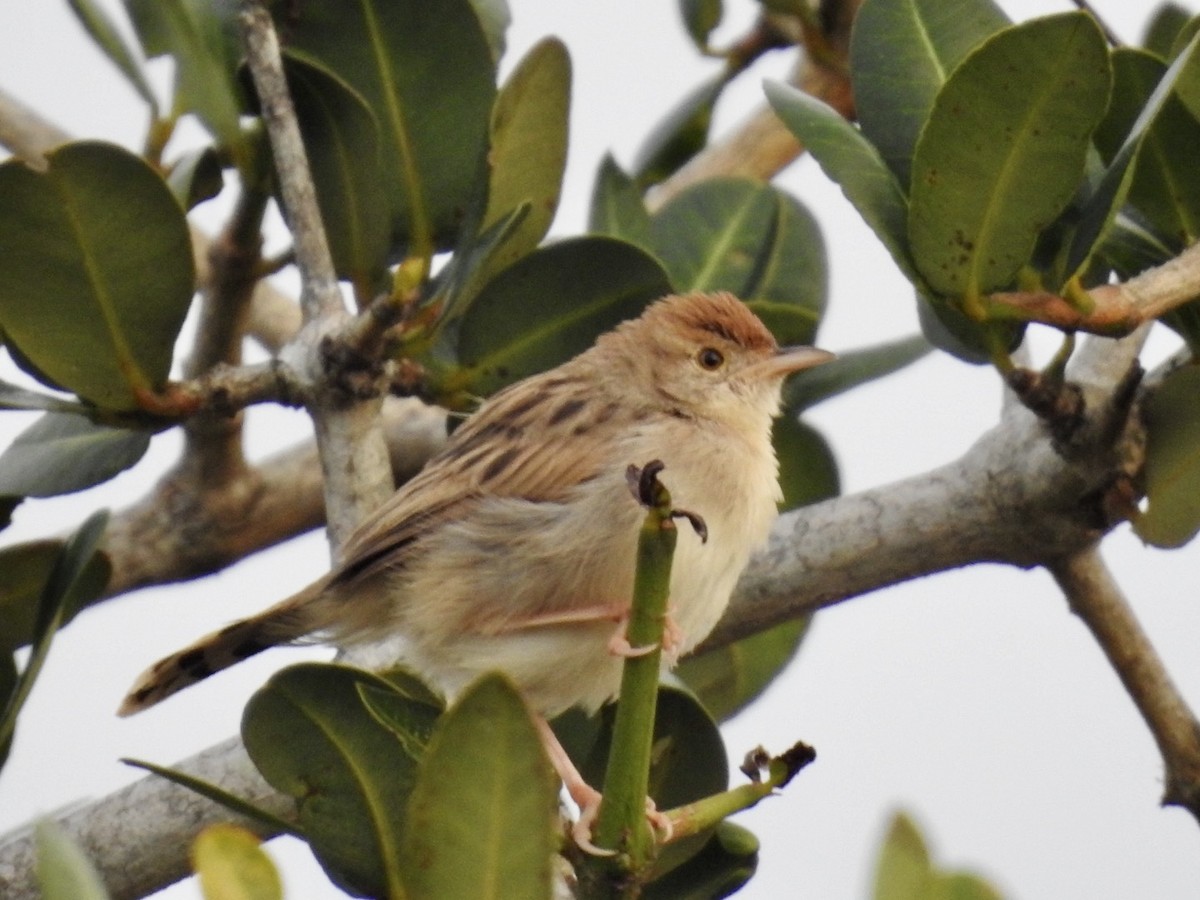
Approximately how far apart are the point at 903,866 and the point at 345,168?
7.12ft

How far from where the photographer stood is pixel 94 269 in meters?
3.36

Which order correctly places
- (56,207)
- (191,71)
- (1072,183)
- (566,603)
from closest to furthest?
(1072,183), (56,207), (191,71), (566,603)

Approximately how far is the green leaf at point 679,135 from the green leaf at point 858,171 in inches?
76.2

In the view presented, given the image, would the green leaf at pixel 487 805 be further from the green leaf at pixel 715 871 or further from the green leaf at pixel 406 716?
the green leaf at pixel 715 871

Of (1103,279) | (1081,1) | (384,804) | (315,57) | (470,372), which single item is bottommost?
(384,804)

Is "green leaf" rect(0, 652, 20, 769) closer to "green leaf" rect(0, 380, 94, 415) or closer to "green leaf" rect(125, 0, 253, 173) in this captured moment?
"green leaf" rect(0, 380, 94, 415)

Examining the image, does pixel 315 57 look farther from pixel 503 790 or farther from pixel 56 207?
pixel 503 790

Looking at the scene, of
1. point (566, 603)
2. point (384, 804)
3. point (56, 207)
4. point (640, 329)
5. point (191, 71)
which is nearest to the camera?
point (384, 804)

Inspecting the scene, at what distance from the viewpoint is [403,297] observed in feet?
11.7

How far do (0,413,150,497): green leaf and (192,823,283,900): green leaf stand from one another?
194 centimetres

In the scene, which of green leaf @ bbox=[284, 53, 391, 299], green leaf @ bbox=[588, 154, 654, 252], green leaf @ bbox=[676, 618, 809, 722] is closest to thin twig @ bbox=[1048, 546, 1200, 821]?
green leaf @ bbox=[676, 618, 809, 722]

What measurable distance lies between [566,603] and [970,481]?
0.89 meters

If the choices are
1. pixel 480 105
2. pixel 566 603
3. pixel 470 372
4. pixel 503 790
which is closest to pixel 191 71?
pixel 480 105

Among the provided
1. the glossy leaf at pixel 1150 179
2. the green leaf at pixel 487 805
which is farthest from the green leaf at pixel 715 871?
the glossy leaf at pixel 1150 179
